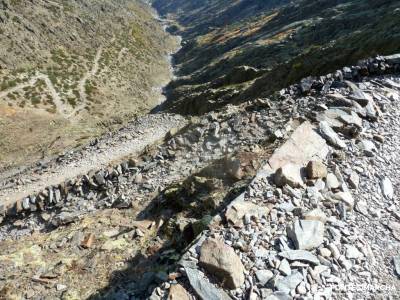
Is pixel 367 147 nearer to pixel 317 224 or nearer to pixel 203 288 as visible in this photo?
pixel 317 224

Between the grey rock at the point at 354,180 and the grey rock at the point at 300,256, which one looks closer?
the grey rock at the point at 300,256

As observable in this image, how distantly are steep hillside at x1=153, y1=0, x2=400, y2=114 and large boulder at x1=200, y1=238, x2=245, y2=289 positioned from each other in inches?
1082

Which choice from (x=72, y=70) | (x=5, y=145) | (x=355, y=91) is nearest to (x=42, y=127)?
(x=5, y=145)

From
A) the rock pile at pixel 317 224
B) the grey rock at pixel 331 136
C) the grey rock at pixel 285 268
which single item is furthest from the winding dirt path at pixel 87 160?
the grey rock at pixel 285 268

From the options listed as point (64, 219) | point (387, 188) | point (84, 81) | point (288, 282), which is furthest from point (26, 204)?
point (84, 81)

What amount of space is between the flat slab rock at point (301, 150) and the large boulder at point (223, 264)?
3852 millimetres

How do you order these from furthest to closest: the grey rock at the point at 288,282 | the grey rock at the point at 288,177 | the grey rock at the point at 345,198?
the grey rock at the point at 288,177 < the grey rock at the point at 345,198 < the grey rock at the point at 288,282

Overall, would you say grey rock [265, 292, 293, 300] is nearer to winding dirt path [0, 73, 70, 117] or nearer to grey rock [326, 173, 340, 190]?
grey rock [326, 173, 340, 190]

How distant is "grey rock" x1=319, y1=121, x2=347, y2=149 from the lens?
1281 centimetres

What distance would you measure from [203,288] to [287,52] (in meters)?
62.6

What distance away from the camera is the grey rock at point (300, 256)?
28.3ft

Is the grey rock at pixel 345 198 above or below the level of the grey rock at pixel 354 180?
above

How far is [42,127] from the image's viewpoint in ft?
182

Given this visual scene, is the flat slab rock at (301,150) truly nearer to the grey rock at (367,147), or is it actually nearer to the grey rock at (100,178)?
the grey rock at (367,147)
